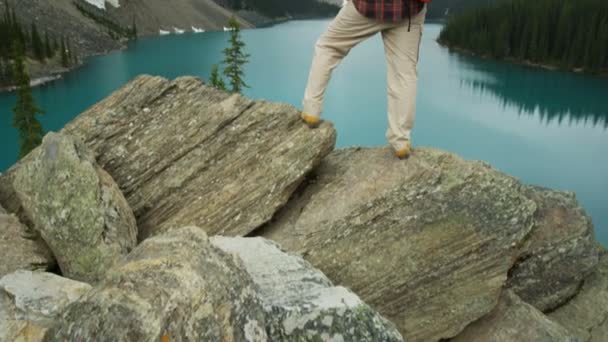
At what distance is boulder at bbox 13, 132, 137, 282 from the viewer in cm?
773

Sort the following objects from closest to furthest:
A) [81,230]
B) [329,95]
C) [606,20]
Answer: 1. [81,230]
2. [329,95]
3. [606,20]

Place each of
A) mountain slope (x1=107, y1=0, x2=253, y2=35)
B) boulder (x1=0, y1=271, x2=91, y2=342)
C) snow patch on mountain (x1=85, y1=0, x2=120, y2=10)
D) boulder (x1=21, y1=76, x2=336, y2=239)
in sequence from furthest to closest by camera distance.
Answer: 1. snow patch on mountain (x1=85, y1=0, x2=120, y2=10)
2. mountain slope (x1=107, y1=0, x2=253, y2=35)
3. boulder (x1=21, y1=76, x2=336, y2=239)
4. boulder (x1=0, y1=271, x2=91, y2=342)

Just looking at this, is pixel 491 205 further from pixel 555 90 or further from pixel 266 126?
pixel 555 90

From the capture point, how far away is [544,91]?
78.5 meters

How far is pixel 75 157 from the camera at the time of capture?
8273 millimetres

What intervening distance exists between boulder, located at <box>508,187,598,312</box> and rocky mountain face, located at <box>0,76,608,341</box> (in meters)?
0.03

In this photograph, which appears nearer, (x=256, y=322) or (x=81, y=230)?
(x=256, y=322)

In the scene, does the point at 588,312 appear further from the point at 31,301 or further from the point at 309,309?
the point at 31,301

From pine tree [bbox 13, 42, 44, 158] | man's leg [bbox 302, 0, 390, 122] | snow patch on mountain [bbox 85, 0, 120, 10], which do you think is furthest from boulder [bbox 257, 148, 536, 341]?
snow patch on mountain [bbox 85, 0, 120, 10]

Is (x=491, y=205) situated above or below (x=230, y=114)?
below

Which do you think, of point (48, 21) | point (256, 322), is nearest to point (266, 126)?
point (256, 322)

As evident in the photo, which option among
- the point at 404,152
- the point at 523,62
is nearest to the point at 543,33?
the point at 523,62

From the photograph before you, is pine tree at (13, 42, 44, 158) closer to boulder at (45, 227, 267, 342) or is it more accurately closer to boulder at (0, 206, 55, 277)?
boulder at (0, 206, 55, 277)

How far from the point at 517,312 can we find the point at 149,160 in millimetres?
7296
